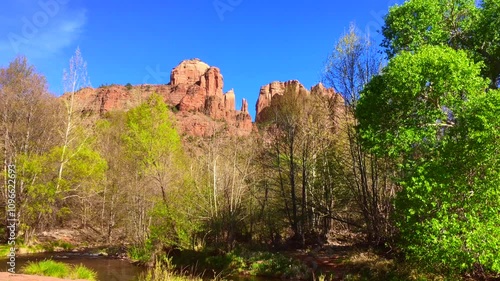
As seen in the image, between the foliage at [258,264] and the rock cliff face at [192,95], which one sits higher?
the rock cliff face at [192,95]

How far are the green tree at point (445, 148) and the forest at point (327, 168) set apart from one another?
0.12ft

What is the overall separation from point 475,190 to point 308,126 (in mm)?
14020

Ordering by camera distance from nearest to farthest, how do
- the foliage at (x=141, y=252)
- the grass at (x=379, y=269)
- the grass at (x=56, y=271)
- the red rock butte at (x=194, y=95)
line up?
1. the grass at (x=56, y=271)
2. the grass at (x=379, y=269)
3. the foliage at (x=141, y=252)
4. the red rock butte at (x=194, y=95)

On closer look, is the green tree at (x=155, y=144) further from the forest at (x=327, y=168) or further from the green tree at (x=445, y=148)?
the green tree at (x=445, y=148)

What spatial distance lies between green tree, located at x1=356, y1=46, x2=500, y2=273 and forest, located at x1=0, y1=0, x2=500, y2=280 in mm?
36

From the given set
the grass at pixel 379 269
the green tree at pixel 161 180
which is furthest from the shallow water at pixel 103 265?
the grass at pixel 379 269

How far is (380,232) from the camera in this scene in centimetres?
1630

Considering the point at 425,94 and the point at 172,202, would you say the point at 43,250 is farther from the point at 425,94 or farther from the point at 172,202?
the point at 425,94

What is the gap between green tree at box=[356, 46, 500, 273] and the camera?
8.22 metres

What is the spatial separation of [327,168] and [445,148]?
1325 cm

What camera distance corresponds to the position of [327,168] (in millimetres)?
22391

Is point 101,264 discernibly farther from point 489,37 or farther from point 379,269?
point 489,37

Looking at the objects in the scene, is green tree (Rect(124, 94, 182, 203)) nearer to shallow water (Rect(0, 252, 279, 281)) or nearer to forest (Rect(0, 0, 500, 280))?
forest (Rect(0, 0, 500, 280))

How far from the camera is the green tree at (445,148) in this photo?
8.22 metres
